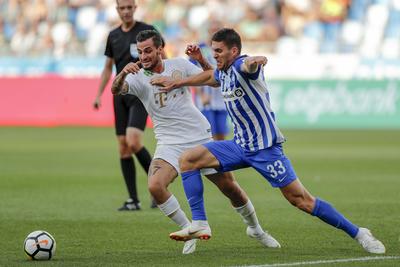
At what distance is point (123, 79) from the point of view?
8.80m

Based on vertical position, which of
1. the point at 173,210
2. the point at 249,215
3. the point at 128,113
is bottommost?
the point at 249,215

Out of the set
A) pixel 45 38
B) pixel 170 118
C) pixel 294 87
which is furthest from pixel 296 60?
pixel 170 118

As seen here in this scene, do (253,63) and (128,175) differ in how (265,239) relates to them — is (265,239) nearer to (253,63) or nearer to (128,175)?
(253,63)

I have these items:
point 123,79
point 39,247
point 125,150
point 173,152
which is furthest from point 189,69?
point 125,150

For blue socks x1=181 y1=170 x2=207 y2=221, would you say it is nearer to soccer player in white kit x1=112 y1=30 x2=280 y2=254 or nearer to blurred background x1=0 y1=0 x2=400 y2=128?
soccer player in white kit x1=112 y1=30 x2=280 y2=254

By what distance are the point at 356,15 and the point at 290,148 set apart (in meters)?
10.6

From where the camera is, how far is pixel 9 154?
67.8 feet

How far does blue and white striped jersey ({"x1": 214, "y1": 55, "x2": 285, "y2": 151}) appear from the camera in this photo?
319 inches

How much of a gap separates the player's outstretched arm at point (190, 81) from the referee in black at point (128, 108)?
3.13 m

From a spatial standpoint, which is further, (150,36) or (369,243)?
(150,36)

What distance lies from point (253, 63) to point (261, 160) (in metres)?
0.90

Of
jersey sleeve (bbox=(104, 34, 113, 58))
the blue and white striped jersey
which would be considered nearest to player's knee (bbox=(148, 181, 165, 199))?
the blue and white striped jersey

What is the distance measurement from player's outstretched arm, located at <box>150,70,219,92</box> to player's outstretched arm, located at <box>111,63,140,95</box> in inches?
9.6

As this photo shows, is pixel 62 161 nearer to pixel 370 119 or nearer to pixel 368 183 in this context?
pixel 368 183
